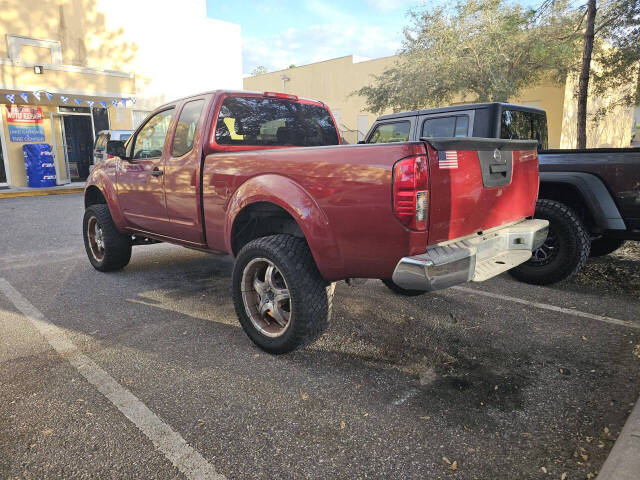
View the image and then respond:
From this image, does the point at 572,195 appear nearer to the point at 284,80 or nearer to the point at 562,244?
the point at 562,244

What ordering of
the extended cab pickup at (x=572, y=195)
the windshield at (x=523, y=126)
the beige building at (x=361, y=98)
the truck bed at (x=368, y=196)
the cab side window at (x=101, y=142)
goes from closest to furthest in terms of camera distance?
the truck bed at (x=368, y=196)
the extended cab pickup at (x=572, y=195)
the windshield at (x=523, y=126)
the cab side window at (x=101, y=142)
the beige building at (x=361, y=98)

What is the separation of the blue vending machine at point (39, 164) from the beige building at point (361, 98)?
13.1 meters

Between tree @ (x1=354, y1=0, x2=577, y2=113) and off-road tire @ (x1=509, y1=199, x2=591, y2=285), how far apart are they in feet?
43.3

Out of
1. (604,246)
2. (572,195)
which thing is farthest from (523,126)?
(604,246)

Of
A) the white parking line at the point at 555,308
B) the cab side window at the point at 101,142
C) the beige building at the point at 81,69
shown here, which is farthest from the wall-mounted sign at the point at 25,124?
the white parking line at the point at 555,308

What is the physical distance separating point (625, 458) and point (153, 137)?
4.59m

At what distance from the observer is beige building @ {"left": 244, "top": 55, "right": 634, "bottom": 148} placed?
Result: 21656mm

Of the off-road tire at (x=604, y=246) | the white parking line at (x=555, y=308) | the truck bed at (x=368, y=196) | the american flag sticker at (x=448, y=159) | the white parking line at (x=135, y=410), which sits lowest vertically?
the white parking line at (x=135, y=410)

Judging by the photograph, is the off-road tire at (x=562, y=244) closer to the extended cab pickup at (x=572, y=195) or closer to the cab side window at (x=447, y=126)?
the extended cab pickup at (x=572, y=195)

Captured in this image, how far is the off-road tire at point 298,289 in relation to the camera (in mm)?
3123

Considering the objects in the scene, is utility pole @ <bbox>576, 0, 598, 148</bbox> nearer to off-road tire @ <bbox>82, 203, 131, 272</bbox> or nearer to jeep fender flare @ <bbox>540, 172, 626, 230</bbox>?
jeep fender flare @ <bbox>540, 172, 626, 230</bbox>

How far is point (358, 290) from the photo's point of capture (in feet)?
16.1

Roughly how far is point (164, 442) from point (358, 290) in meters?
2.82

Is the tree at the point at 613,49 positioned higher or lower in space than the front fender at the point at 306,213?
higher
